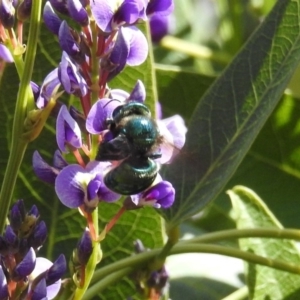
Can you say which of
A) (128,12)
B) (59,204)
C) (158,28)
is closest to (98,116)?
(128,12)

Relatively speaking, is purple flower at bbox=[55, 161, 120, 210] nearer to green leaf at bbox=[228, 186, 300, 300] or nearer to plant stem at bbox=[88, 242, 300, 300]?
plant stem at bbox=[88, 242, 300, 300]

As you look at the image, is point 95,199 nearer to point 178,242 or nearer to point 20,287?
point 20,287

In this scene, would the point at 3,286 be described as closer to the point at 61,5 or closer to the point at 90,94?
the point at 90,94

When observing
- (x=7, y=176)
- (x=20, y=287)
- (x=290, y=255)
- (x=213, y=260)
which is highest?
(x=7, y=176)

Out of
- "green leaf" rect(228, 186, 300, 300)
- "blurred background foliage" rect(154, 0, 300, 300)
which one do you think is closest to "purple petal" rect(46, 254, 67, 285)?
"green leaf" rect(228, 186, 300, 300)

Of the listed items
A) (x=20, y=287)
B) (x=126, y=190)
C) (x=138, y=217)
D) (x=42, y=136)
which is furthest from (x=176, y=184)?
(x=20, y=287)

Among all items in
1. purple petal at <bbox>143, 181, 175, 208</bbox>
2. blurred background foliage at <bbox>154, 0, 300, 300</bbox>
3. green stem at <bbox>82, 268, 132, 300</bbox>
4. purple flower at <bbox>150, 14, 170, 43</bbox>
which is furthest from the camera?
purple flower at <bbox>150, 14, 170, 43</bbox>
